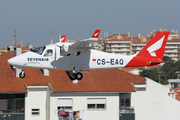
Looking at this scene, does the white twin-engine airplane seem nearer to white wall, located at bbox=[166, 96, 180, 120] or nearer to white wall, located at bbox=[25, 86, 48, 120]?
white wall, located at bbox=[25, 86, 48, 120]

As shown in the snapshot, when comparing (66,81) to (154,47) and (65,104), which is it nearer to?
(65,104)

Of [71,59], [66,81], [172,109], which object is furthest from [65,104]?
[71,59]

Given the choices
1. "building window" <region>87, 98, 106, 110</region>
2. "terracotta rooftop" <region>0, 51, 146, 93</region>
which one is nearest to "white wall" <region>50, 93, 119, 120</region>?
"building window" <region>87, 98, 106, 110</region>

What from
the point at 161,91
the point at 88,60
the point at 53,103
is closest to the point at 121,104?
the point at 161,91

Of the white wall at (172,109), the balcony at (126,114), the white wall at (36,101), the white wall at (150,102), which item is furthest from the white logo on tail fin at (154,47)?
the white wall at (172,109)

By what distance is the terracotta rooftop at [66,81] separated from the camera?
5328 centimetres

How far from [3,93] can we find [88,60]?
748 inches

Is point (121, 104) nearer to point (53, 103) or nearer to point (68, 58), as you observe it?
point (53, 103)

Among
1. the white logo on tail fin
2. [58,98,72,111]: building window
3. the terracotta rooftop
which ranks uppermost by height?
the white logo on tail fin

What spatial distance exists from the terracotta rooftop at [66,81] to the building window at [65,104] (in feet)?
4.36

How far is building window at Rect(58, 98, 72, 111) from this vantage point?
5356cm

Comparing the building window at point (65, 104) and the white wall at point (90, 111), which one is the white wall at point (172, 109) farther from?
the building window at point (65, 104)

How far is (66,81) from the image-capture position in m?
55.2

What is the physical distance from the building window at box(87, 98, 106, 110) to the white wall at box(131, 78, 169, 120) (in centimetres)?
497
